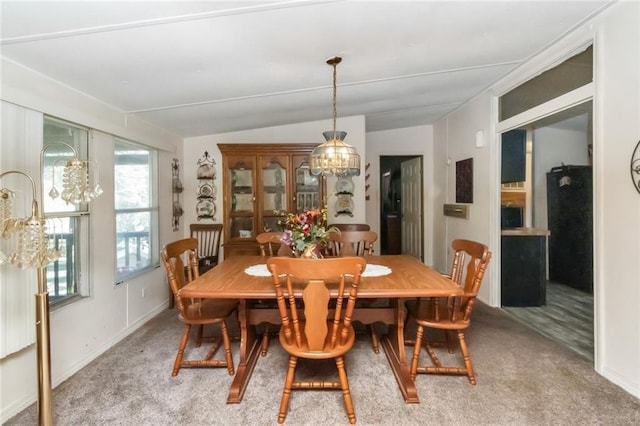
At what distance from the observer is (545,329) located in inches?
114

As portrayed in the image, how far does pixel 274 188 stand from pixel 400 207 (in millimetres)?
3295

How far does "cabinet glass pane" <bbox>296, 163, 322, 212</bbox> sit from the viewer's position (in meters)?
4.00

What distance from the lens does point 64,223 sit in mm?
2322

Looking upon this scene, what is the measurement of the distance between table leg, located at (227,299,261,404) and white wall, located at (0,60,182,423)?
120 cm

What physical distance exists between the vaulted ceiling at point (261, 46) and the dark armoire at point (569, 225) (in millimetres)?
1862

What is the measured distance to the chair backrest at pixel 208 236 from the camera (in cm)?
414

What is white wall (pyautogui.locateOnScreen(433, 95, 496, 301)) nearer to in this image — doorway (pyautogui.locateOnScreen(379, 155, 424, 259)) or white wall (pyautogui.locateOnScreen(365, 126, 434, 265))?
white wall (pyautogui.locateOnScreen(365, 126, 434, 265))

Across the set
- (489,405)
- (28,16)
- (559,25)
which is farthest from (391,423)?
(559,25)

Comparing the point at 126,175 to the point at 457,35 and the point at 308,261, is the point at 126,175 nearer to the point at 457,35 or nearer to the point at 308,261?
the point at 308,261

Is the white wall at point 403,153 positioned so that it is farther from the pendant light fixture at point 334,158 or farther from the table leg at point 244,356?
the table leg at point 244,356

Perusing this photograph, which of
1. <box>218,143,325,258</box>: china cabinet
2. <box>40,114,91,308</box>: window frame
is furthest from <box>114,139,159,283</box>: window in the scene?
<box>218,143,325,258</box>: china cabinet

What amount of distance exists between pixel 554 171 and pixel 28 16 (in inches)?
211

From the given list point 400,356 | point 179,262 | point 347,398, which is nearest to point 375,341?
Answer: point 400,356

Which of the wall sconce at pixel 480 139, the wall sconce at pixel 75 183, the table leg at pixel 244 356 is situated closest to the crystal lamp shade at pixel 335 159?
the table leg at pixel 244 356
